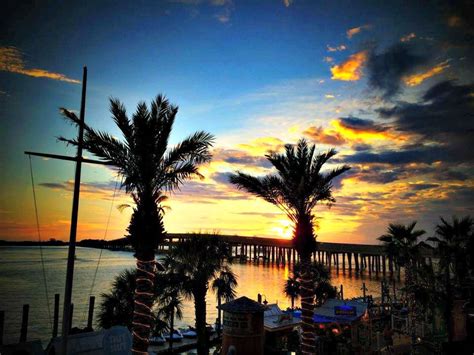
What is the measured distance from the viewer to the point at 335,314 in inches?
923

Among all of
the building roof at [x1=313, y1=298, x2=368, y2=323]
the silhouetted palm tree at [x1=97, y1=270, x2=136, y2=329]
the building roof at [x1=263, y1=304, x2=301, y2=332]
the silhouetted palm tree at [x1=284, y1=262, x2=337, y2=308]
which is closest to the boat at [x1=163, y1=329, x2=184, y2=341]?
the silhouetted palm tree at [x1=284, y1=262, x2=337, y2=308]

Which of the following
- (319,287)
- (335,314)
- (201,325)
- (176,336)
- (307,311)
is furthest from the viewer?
(319,287)

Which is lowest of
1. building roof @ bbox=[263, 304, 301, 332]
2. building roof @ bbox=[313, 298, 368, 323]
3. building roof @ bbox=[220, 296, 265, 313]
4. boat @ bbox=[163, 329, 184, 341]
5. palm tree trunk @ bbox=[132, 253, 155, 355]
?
boat @ bbox=[163, 329, 184, 341]

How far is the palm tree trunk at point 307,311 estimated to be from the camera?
16016mm

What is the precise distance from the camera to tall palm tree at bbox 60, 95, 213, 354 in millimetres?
12461

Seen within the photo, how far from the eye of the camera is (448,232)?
25016 millimetres

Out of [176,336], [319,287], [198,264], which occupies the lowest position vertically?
[176,336]

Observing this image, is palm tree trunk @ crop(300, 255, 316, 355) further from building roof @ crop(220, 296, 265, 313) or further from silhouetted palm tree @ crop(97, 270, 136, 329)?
silhouetted palm tree @ crop(97, 270, 136, 329)

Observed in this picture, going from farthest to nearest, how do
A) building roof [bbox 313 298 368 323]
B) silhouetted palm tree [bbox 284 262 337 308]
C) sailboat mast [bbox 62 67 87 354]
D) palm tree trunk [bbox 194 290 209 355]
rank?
silhouetted palm tree [bbox 284 262 337 308] → building roof [bbox 313 298 368 323] → palm tree trunk [bbox 194 290 209 355] → sailboat mast [bbox 62 67 87 354]

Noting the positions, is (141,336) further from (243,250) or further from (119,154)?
(243,250)

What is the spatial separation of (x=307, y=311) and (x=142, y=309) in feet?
26.5

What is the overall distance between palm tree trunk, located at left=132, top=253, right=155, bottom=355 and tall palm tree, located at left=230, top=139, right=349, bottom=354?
6.94 metres

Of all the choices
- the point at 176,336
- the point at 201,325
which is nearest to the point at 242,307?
the point at 201,325

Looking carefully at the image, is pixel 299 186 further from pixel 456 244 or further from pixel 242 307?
pixel 456 244
